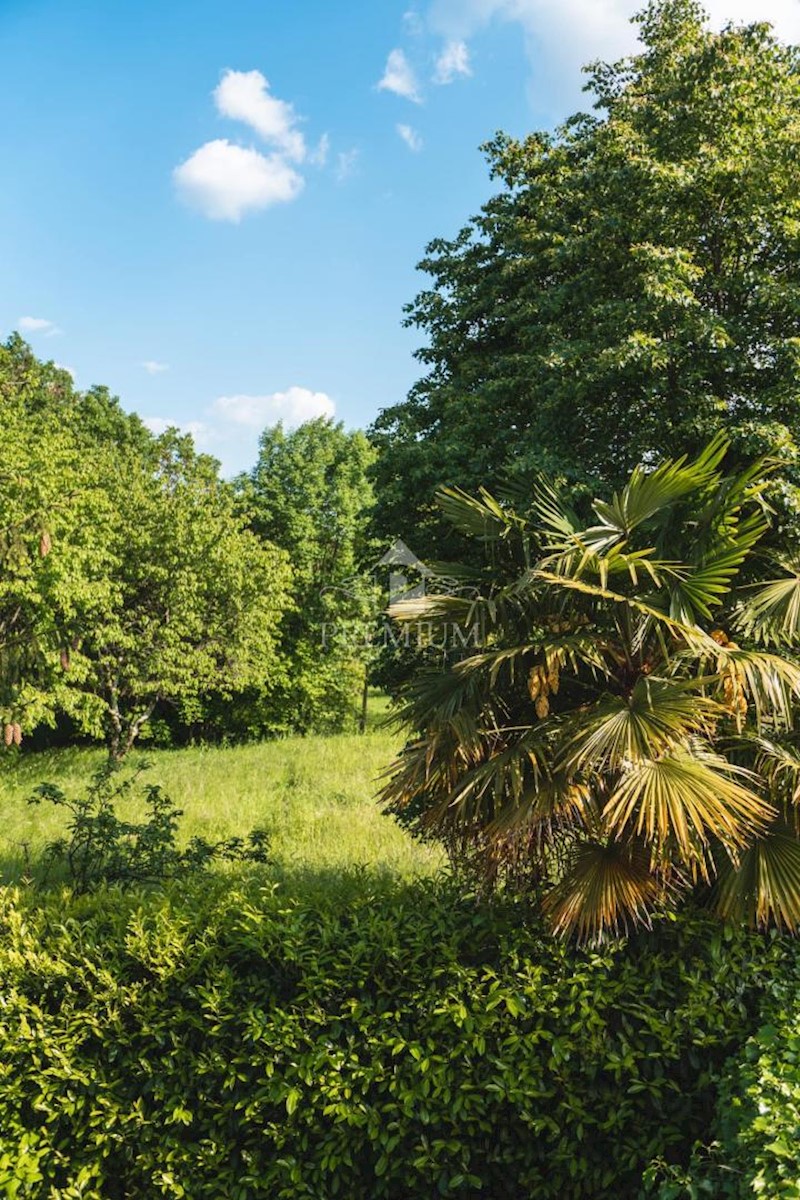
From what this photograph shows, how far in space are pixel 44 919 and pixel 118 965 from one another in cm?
80

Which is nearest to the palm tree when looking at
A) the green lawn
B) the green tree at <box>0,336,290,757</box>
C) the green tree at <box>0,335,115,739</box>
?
the green lawn

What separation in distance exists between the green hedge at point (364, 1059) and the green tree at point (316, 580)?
22.3 metres

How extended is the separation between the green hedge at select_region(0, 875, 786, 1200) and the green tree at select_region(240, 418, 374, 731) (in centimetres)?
2233

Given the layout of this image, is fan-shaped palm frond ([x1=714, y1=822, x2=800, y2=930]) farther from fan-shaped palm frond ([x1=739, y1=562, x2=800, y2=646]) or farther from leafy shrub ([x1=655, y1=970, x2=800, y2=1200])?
fan-shaped palm frond ([x1=739, y1=562, x2=800, y2=646])

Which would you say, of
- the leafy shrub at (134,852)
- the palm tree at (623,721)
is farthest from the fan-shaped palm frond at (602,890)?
the leafy shrub at (134,852)

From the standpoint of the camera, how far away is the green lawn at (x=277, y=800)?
941cm

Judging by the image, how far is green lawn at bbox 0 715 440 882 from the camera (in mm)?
9406

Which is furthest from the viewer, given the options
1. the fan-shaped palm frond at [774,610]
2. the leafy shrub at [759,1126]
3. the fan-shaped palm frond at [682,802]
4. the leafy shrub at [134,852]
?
the leafy shrub at [134,852]

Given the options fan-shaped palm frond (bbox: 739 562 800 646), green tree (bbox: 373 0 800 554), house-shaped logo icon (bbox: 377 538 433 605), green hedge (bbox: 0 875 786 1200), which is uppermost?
green tree (bbox: 373 0 800 554)

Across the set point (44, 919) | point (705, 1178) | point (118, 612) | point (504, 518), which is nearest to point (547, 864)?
point (705, 1178)

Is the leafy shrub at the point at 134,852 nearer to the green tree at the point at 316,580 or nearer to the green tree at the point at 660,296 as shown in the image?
the green tree at the point at 660,296

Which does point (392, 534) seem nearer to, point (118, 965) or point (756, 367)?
point (756, 367)

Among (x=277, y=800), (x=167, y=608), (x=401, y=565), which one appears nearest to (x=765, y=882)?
(x=401, y=565)

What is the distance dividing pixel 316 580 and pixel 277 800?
1572 centimetres
